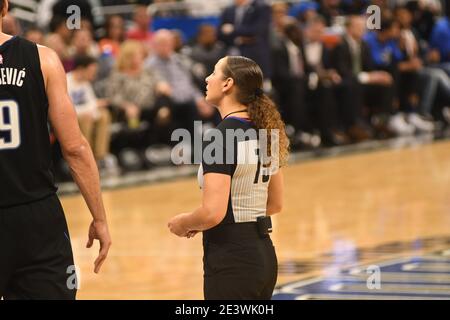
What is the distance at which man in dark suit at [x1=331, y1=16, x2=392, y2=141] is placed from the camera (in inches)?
651

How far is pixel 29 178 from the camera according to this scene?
398 centimetres

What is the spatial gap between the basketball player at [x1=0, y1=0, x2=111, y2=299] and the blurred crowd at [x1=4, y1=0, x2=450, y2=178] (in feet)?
20.7

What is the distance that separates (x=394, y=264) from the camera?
27.3ft

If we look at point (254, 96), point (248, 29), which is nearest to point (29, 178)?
point (254, 96)

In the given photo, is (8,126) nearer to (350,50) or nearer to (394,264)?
(394,264)

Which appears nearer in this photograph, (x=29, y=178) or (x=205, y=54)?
(x=29, y=178)

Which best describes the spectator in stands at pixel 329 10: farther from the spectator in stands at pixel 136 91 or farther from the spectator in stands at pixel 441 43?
the spectator in stands at pixel 136 91

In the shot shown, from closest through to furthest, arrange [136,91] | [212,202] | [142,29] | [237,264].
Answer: [212,202] < [237,264] < [136,91] < [142,29]

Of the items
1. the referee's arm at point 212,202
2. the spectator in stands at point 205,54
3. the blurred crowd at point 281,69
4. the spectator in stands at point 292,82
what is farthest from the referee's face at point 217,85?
the spectator in stands at point 292,82

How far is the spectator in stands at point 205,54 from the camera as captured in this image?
48.5 ft

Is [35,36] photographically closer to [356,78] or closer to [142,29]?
[142,29]

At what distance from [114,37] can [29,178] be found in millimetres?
10778

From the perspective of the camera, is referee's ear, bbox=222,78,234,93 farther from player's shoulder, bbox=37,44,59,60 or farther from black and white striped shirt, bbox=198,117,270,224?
player's shoulder, bbox=37,44,59,60

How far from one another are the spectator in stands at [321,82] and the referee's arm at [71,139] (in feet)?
39.8
